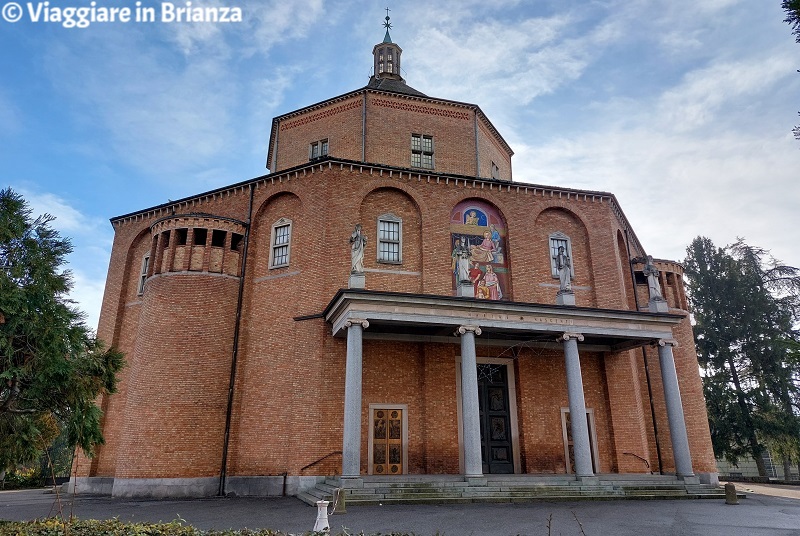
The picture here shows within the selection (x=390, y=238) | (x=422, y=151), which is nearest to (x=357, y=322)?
(x=390, y=238)

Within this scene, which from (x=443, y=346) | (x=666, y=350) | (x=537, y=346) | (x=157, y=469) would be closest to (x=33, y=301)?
(x=157, y=469)

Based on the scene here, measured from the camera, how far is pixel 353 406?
45.9 feet

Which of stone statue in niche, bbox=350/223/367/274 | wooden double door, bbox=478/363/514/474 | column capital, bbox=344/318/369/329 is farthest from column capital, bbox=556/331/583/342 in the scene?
stone statue in niche, bbox=350/223/367/274

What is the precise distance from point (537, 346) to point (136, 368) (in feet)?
47.9

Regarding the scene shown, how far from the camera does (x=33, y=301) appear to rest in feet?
27.4

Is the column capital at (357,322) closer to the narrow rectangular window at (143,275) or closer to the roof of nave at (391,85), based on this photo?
the narrow rectangular window at (143,275)

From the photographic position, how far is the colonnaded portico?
1428 centimetres

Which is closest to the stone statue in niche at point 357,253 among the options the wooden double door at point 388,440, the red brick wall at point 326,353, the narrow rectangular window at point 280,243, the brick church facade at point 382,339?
the brick church facade at point 382,339

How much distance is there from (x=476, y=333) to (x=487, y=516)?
572cm

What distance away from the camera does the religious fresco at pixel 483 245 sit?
19.2 meters

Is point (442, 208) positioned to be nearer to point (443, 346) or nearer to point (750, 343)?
point (443, 346)

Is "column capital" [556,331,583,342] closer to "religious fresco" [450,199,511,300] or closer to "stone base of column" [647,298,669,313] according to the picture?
"religious fresco" [450,199,511,300]

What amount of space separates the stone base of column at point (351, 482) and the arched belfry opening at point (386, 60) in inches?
889

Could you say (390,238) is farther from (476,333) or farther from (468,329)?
(476,333)
